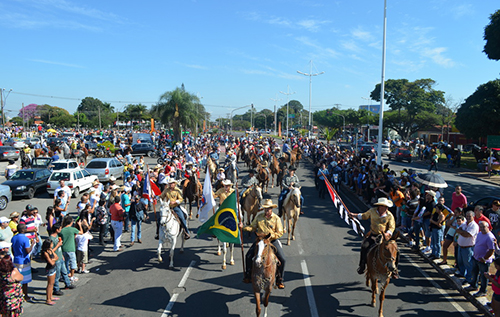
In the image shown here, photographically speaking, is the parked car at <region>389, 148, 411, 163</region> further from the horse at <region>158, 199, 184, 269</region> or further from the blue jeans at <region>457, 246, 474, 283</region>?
the horse at <region>158, 199, 184, 269</region>

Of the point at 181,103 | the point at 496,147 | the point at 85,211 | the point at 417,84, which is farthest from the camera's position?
the point at 417,84

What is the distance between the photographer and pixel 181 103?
4616cm

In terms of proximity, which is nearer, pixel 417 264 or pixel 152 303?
pixel 152 303

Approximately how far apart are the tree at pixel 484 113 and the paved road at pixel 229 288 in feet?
99.8

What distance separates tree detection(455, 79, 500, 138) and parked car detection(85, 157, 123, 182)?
3362 cm

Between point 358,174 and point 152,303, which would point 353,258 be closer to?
point 152,303

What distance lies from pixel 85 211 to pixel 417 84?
242 feet

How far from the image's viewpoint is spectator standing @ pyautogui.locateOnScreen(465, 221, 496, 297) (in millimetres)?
7387

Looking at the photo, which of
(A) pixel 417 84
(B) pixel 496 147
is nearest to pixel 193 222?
(B) pixel 496 147

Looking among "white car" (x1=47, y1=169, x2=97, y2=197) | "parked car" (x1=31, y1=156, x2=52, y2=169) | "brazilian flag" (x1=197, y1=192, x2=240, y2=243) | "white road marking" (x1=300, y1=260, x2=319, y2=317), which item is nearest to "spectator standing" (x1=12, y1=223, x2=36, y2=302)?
"brazilian flag" (x1=197, y1=192, x2=240, y2=243)

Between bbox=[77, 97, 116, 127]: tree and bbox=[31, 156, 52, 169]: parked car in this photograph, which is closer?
bbox=[31, 156, 52, 169]: parked car

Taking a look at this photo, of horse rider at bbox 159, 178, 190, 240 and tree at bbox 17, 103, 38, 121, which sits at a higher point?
tree at bbox 17, 103, 38, 121

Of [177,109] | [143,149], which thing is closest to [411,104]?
[177,109]

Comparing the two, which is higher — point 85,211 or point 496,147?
point 496,147
